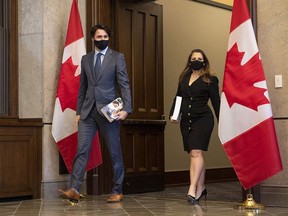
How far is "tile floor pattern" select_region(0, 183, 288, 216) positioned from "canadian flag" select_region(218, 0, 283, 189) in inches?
14.4

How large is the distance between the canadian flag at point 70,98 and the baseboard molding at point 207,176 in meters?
2.07

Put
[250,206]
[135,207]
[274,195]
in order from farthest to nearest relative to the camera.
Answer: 1. [135,207]
2. [274,195]
3. [250,206]

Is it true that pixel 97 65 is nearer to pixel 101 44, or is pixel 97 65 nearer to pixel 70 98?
pixel 101 44

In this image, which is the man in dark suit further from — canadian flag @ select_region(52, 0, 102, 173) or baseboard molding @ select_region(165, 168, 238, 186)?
baseboard molding @ select_region(165, 168, 238, 186)

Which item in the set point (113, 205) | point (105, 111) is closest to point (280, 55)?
point (105, 111)

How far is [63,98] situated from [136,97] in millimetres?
1154

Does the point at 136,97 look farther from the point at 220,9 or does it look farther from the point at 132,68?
the point at 220,9

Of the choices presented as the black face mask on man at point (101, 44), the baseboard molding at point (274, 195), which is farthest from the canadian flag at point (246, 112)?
the black face mask on man at point (101, 44)

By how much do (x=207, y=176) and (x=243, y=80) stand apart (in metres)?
3.96

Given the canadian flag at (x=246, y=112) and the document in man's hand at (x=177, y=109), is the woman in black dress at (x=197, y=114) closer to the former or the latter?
the document in man's hand at (x=177, y=109)

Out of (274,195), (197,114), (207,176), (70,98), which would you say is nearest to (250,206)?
(274,195)

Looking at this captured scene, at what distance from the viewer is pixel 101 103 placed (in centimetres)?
559

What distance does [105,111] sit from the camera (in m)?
5.47

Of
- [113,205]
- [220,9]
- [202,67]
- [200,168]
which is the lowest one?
[113,205]
